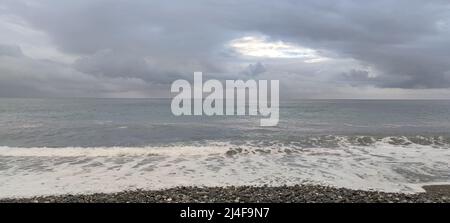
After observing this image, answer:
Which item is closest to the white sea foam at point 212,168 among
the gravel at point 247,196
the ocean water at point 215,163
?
the ocean water at point 215,163

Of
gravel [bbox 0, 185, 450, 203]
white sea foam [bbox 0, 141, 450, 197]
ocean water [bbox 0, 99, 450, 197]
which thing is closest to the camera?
gravel [bbox 0, 185, 450, 203]

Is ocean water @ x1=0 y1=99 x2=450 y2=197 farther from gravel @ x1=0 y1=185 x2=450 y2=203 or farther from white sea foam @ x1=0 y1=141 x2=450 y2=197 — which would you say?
gravel @ x1=0 y1=185 x2=450 y2=203

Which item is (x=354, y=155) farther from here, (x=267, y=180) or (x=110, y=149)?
(x=110, y=149)

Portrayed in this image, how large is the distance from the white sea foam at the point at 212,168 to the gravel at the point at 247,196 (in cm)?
117

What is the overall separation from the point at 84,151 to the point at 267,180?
13.4m

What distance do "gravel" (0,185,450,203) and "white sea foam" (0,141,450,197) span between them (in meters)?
1.17

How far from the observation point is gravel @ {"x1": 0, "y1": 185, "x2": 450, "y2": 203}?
10.1 meters

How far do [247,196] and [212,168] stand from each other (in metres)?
5.78

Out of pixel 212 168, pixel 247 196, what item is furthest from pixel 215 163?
pixel 247 196

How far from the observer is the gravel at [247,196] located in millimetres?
10086

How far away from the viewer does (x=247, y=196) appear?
34.5 ft

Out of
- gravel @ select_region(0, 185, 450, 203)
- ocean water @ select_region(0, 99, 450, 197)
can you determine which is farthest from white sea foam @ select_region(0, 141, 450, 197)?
gravel @ select_region(0, 185, 450, 203)

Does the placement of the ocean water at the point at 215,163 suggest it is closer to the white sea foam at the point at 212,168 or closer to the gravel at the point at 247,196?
the white sea foam at the point at 212,168
